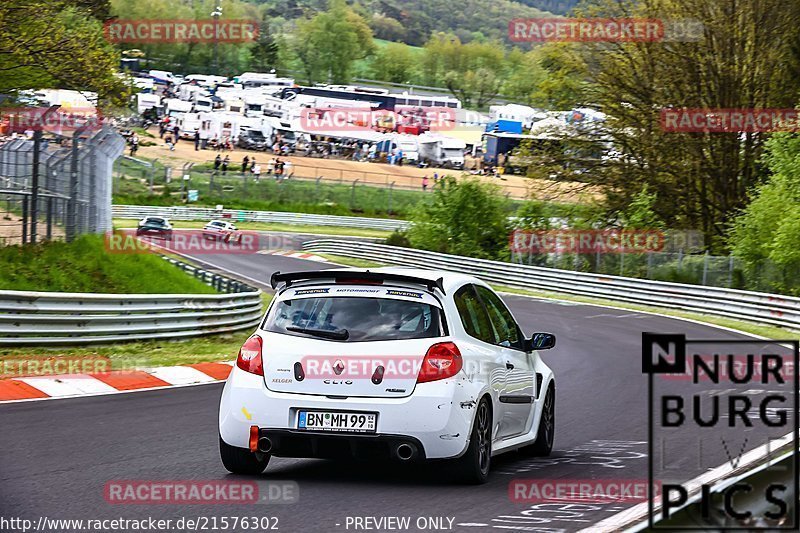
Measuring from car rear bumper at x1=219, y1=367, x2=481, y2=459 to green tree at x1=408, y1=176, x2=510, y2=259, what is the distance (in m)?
42.2

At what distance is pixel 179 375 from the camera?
50.7 feet

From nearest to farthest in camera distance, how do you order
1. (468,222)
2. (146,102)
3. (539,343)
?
(539,343), (468,222), (146,102)

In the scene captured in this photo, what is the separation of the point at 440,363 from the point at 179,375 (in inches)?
316

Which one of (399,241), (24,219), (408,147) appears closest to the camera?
(24,219)

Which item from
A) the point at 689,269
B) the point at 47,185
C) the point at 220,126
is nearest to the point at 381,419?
the point at 47,185

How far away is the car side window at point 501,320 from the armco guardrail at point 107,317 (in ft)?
25.7

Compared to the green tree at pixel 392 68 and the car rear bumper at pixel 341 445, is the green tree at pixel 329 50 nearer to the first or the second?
the green tree at pixel 392 68

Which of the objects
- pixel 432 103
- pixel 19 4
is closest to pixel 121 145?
pixel 19 4

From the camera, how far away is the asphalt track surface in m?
7.05

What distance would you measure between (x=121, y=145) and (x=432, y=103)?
4654 inches

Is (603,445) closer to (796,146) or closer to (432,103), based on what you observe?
(796,146)

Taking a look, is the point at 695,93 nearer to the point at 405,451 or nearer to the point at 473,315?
the point at 473,315

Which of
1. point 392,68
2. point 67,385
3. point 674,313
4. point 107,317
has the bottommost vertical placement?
point 674,313

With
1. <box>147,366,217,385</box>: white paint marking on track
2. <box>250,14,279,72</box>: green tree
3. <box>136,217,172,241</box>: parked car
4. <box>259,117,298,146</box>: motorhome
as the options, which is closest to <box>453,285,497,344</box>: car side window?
<box>147,366,217,385</box>: white paint marking on track
